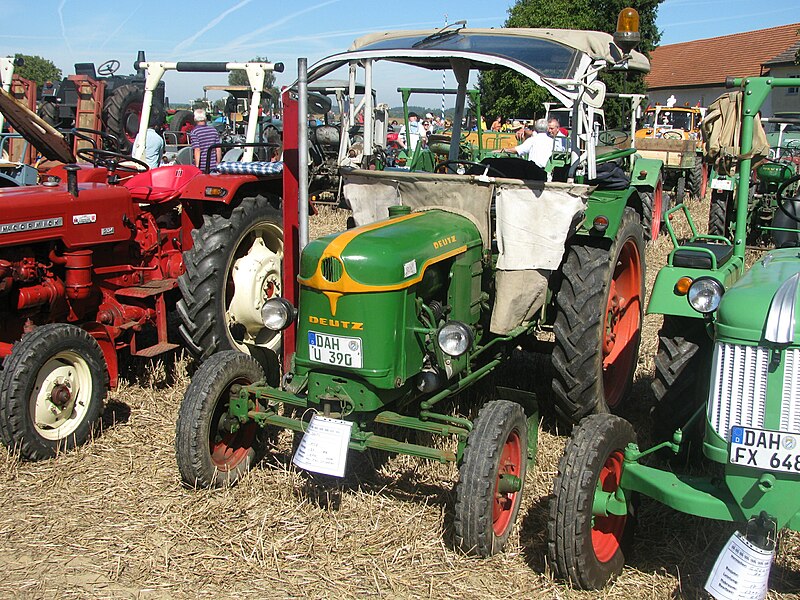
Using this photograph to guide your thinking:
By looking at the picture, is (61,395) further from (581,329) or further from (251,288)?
(581,329)

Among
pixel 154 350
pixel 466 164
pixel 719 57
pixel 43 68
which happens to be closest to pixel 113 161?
pixel 154 350

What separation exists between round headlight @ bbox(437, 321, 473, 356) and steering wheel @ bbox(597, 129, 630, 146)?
5.52 meters

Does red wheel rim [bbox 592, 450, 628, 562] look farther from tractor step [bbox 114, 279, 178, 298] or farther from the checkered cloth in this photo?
the checkered cloth

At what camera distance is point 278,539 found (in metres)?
3.44

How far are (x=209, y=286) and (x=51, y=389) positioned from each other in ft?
3.67

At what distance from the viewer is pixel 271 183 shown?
5.86m

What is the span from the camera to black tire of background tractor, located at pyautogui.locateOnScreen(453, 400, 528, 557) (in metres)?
3.16

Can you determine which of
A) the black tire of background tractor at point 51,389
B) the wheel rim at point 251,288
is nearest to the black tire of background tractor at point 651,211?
the wheel rim at point 251,288

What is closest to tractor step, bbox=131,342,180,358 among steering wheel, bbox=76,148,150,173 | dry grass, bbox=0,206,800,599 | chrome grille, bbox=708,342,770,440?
dry grass, bbox=0,206,800,599

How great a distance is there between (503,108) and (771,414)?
21037 mm

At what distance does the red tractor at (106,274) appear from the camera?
418 cm

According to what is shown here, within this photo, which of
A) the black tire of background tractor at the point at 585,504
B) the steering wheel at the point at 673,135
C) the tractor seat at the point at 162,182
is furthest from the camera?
the steering wheel at the point at 673,135

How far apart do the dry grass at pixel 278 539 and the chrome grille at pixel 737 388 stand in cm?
79

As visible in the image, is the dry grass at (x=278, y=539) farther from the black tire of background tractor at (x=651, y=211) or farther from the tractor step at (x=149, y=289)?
the black tire of background tractor at (x=651, y=211)
